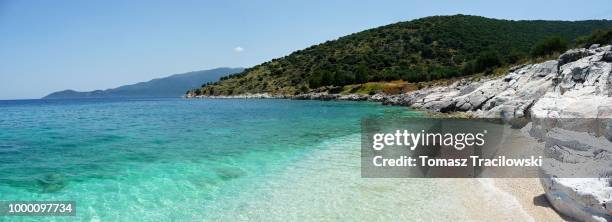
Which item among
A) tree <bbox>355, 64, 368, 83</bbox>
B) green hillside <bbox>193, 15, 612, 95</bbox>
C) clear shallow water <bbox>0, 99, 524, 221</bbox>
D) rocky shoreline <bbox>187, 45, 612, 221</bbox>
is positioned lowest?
clear shallow water <bbox>0, 99, 524, 221</bbox>

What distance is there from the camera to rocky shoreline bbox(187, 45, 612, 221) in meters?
8.58

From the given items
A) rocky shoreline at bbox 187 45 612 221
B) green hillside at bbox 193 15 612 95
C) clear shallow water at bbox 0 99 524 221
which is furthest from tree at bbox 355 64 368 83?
clear shallow water at bbox 0 99 524 221

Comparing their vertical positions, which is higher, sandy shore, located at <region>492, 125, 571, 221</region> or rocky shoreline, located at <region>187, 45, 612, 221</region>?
rocky shoreline, located at <region>187, 45, 612, 221</region>

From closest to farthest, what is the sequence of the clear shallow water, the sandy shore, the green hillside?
the sandy shore, the clear shallow water, the green hillside

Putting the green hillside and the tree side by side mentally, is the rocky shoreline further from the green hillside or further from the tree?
the tree

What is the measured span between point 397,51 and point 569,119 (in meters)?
97.7

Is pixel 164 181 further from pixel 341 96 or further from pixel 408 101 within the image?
pixel 341 96

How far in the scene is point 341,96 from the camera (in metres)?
83.5

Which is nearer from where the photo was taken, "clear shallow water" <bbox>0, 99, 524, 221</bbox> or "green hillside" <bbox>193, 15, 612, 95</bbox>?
"clear shallow water" <bbox>0, 99, 524, 221</bbox>

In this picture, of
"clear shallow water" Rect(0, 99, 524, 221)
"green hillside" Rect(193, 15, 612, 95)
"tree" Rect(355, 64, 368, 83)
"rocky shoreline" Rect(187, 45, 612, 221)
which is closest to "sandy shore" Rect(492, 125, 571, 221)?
"rocky shoreline" Rect(187, 45, 612, 221)

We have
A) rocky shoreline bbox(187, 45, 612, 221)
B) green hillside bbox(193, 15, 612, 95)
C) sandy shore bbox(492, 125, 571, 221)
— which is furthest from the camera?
green hillside bbox(193, 15, 612, 95)

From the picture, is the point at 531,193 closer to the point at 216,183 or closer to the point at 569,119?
the point at 569,119

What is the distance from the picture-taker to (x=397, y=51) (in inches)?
4331

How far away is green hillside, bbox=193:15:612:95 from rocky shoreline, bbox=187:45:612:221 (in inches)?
2019
